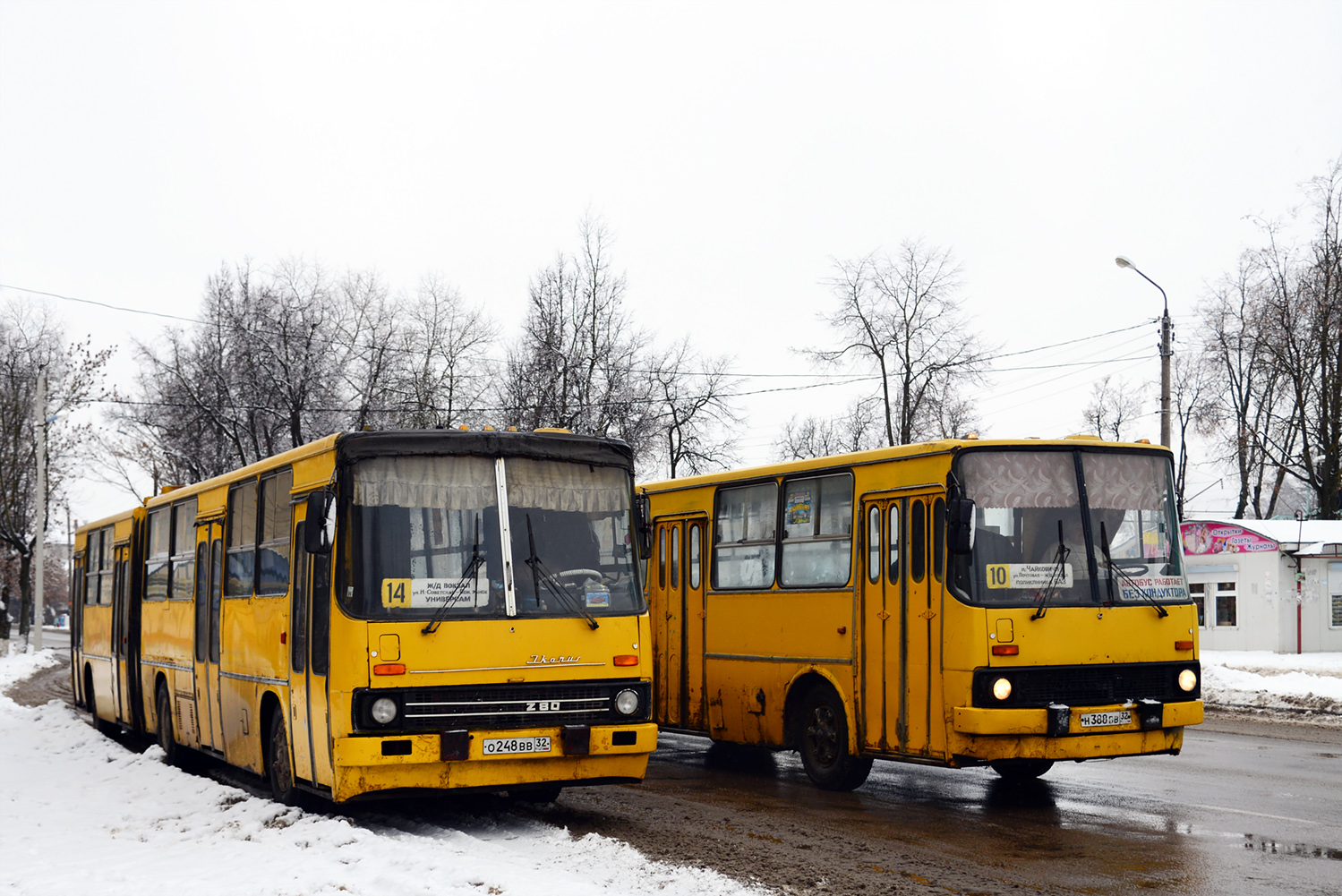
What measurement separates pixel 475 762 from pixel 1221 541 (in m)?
30.0

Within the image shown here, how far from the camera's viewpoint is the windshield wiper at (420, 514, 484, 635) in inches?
372

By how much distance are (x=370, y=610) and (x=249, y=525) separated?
332 centimetres

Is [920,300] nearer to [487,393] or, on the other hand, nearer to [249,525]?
[487,393]

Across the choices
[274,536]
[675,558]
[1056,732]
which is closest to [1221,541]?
[675,558]

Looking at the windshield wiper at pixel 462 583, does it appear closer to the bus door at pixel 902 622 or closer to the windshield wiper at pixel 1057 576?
the bus door at pixel 902 622

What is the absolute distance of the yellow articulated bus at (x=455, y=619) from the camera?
30.7ft

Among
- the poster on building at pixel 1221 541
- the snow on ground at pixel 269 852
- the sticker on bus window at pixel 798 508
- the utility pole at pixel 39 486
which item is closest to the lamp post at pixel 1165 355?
the poster on building at pixel 1221 541

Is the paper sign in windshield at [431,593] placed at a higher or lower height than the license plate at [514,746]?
higher

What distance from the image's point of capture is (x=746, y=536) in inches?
539

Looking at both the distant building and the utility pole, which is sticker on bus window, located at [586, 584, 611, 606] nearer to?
the distant building

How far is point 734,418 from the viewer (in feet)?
142

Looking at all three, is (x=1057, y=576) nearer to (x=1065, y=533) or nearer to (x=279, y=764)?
(x=1065, y=533)

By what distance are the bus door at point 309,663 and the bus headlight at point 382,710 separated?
29 centimetres

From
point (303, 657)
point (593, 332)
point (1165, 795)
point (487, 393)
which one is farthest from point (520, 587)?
point (487, 393)
